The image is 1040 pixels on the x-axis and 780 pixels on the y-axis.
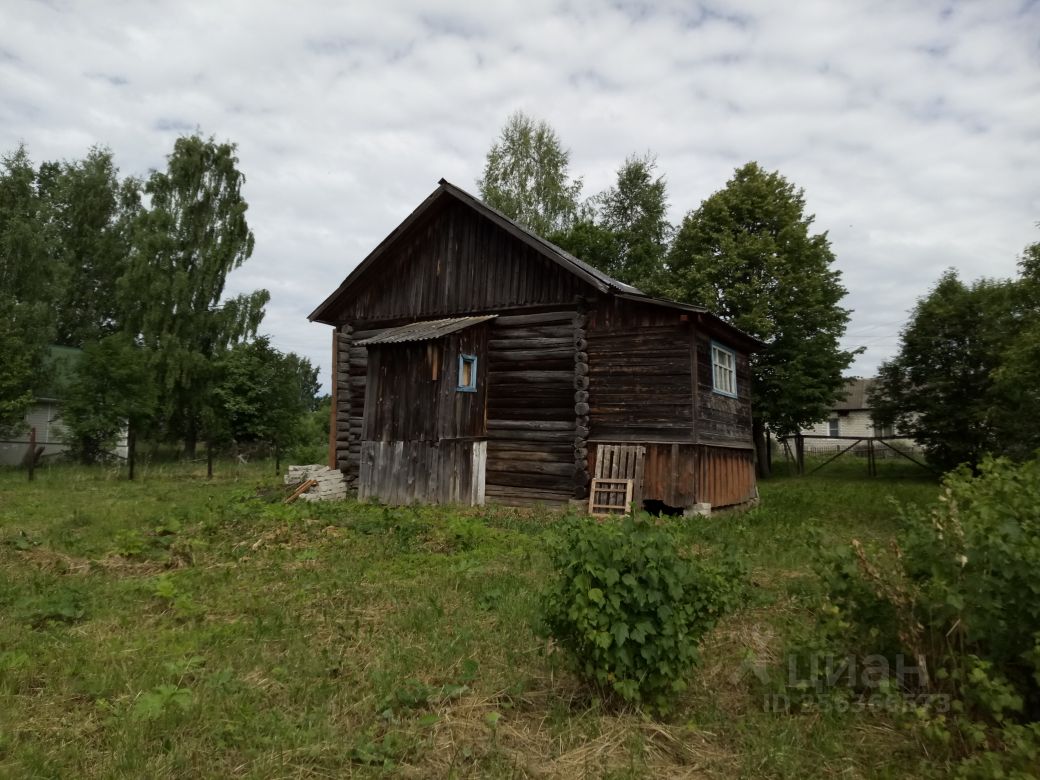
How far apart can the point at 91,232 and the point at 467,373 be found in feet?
96.9

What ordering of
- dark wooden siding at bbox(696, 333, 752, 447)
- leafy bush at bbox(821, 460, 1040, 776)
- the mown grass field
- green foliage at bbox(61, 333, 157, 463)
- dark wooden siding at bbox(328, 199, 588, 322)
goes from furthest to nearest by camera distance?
green foliage at bbox(61, 333, 157, 463) → dark wooden siding at bbox(328, 199, 588, 322) → dark wooden siding at bbox(696, 333, 752, 447) → the mown grass field → leafy bush at bbox(821, 460, 1040, 776)

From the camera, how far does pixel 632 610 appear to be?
3916 millimetres

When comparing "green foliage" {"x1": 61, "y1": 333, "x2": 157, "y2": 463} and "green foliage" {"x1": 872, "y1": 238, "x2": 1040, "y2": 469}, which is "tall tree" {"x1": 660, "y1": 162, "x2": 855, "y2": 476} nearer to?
"green foliage" {"x1": 872, "y1": 238, "x2": 1040, "y2": 469}

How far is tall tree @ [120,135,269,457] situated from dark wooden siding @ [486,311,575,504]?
1938 centimetres

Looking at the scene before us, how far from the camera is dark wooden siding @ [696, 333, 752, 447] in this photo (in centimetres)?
1316

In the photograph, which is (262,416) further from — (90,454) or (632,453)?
(632,453)

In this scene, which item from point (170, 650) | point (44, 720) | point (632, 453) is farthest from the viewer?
point (632, 453)

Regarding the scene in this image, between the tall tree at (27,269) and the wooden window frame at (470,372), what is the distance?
19713mm

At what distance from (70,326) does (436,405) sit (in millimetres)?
32182

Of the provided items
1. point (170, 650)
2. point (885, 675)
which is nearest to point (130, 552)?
point (170, 650)

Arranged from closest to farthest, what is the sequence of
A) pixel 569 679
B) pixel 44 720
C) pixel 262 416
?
1. pixel 44 720
2. pixel 569 679
3. pixel 262 416

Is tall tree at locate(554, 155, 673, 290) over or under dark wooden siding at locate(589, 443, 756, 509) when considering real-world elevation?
over

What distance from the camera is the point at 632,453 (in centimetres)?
1306

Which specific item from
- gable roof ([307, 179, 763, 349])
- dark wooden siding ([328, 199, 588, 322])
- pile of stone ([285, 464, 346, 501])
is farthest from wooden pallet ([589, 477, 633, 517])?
pile of stone ([285, 464, 346, 501])
